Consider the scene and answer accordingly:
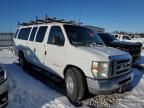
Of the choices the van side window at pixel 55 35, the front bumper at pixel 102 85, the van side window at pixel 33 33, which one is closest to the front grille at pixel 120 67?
the front bumper at pixel 102 85

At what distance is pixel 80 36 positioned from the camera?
624 centimetres

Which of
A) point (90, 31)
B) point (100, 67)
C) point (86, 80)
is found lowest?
point (86, 80)

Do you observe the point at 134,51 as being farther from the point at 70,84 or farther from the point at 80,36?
the point at 70,84

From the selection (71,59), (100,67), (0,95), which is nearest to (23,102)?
(0,95)

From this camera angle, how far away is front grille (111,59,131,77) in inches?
198

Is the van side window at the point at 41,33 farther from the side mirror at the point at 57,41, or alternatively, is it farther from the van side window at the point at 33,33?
the side mirror at the point at 57,41

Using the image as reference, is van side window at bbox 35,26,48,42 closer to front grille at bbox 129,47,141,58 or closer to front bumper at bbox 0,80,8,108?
front bumper at bbox 0,80,8,108

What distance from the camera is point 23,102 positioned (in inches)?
204

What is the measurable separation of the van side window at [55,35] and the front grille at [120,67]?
1.77 metres

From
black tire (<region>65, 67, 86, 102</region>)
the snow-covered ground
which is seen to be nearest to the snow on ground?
the snow-covered ground

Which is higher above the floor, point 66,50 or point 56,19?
point 56,19

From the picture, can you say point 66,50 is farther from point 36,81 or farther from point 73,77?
point 36,81

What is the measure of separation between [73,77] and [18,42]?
17.2ft

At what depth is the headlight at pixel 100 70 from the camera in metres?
4.84
